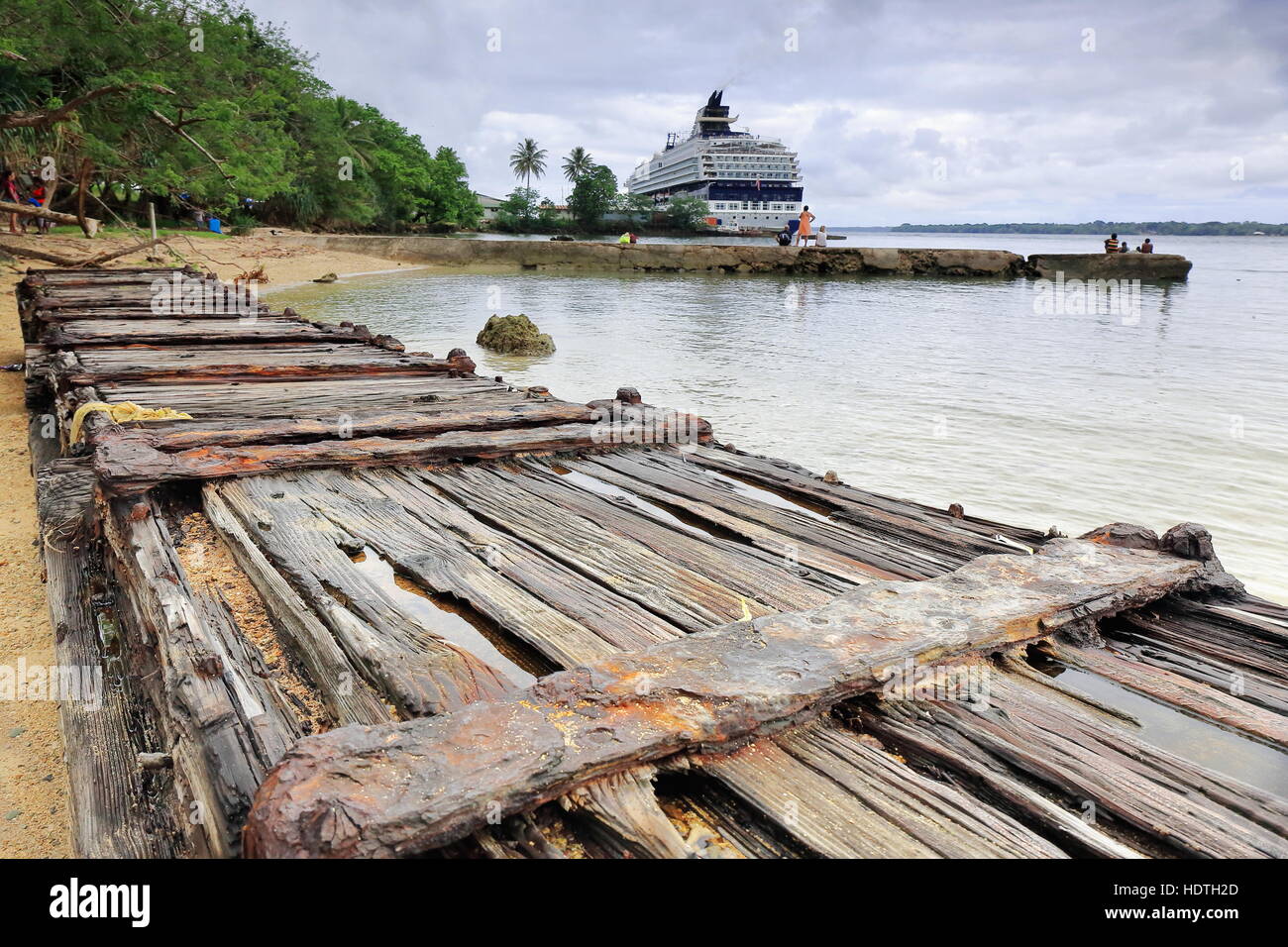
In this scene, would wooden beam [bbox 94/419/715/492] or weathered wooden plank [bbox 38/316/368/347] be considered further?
weathered wooden plank [bbox 38/316/368/347]

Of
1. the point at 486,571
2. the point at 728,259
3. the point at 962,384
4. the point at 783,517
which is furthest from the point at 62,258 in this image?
the point at 728,259

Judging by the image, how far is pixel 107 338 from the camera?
7.89 m

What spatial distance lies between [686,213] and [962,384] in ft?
235

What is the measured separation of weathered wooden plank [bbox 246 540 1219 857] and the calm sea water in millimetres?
4520

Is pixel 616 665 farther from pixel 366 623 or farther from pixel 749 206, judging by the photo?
pixel 749 206

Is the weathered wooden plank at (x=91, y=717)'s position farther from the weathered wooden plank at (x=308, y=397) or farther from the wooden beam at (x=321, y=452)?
the weathered wooden plank at (x=308, y=397)

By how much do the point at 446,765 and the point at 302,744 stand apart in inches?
12.4

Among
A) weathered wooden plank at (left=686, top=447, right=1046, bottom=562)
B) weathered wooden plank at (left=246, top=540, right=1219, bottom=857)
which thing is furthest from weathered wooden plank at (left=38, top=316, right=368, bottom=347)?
weathered wooden plank at (left=246, top=540, right=1219, bottom=857)

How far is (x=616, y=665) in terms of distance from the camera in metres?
2.21

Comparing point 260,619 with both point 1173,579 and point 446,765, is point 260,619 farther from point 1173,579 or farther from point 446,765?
point 1173,579

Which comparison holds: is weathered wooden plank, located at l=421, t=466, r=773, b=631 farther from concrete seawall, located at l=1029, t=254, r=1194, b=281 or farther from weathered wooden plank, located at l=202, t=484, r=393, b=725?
concrete seawall, located at l=1029, t=254, r=1194, b=281

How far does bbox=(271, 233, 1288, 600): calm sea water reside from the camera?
828 centimetres
